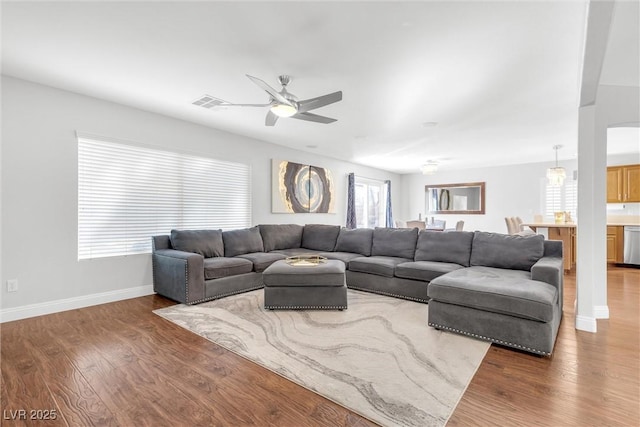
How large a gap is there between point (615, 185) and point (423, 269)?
6241 mm

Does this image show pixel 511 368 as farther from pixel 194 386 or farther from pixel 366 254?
pixel 366 254

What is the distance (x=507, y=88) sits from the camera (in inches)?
132

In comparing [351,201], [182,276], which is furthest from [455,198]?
[182,276]

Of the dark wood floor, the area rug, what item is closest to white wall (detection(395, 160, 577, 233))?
the dark wood floor

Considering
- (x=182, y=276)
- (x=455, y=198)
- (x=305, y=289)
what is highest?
(x=455, y=198)

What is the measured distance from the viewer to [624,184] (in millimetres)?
6641

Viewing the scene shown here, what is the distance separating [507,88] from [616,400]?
116 inches

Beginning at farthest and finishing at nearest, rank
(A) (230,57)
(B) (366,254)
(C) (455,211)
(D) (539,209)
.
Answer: (C) (455,211), (D) (539,209), (B) (366,254), (A) (230,57)

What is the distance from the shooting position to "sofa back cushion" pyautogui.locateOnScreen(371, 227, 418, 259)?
14.5ft

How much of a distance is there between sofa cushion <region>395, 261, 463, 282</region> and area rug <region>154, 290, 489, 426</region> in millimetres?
332

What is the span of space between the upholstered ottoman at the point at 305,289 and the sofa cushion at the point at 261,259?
36.4 inches

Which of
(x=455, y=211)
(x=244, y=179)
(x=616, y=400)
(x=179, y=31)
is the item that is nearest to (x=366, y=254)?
(x=244, y=179)

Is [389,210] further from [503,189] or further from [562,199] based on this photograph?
[562,199]

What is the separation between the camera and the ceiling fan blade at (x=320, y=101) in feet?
9.21
